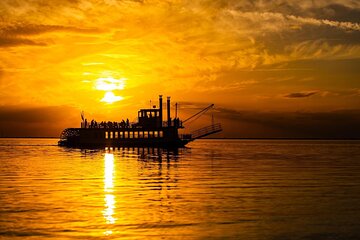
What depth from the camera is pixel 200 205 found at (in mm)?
24547

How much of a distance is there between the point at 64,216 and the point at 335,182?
22.6 m

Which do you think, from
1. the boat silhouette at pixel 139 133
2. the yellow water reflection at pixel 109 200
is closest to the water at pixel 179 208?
the yellow water reflection at pixel 109 200

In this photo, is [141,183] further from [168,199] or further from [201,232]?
[201,232]

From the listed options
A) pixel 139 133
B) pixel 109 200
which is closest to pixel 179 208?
pixel 109 200

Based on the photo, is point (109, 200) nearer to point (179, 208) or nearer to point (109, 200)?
point (109, 200)

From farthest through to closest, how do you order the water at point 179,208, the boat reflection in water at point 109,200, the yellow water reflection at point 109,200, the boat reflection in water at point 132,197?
the yellow water reflection at point 109,200 → the boat reflection in water at point 109,200 → the boat reflection in water at point 132,197 → the water at point 179,208

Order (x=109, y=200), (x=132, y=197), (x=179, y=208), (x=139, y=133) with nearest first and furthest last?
(x=179, y=208)
(x=109, y=200)
(x=132, y=197)
(x=139, y=133)

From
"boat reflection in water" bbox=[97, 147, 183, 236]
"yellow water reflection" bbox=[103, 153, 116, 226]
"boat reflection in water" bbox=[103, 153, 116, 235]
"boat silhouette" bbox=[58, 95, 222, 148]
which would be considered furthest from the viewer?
"boat silhouette" bbox=[58, 95, 222, 148]

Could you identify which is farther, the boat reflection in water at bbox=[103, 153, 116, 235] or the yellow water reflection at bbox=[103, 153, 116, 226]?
the yellow water reflection at bbox=[103, 153, 116, 226]

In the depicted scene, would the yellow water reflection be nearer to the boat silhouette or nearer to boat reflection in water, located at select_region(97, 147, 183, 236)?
boat reflection in water, located at select_region(97, 147, 183, 236)

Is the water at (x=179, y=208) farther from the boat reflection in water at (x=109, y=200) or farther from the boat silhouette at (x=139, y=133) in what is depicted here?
the boat silhouette at (x=139, y=133)

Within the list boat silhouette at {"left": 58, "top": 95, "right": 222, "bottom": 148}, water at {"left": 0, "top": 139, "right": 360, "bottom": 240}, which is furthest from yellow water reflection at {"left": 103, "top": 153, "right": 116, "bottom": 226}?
boat silhouette at {"left": 58, "top": 95, "right": 222, "bottom": 148}

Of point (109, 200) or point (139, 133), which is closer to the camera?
point (109, 200)

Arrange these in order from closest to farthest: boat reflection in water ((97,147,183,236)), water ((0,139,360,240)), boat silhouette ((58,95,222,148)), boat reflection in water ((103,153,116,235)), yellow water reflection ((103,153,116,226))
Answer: water ((0,139,360,240)), boat reflection in water ((97,147,183,236)), boat reflection in water ((103,153,116,235)), yellow water reflection ((103,153,116,226)), boat silhouette ((58,95,222,148))
